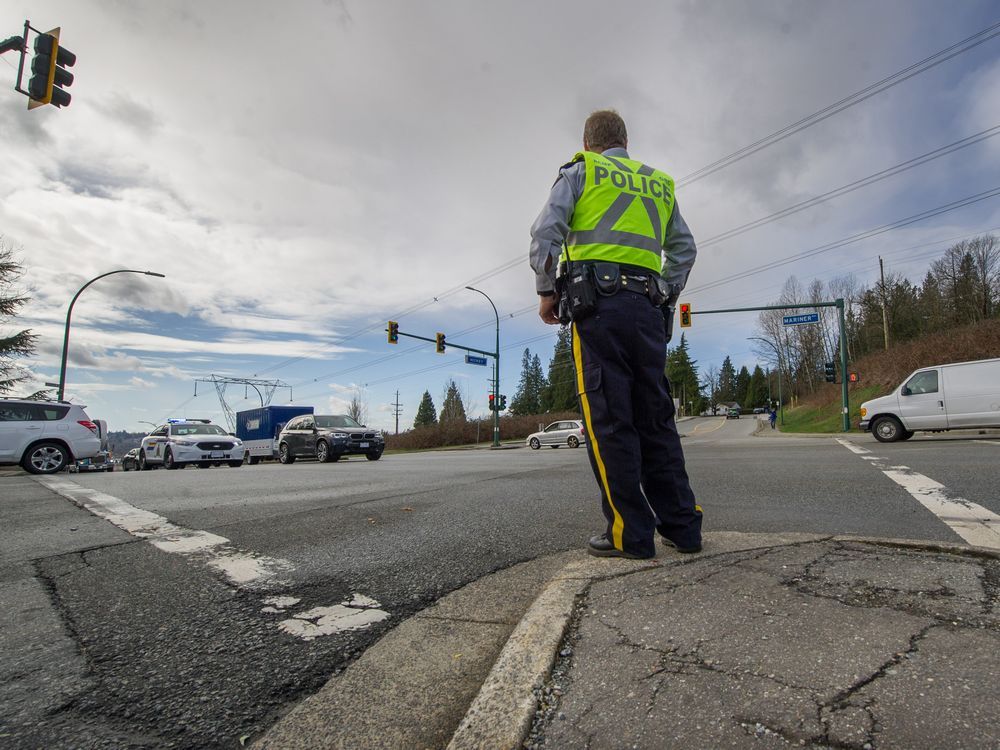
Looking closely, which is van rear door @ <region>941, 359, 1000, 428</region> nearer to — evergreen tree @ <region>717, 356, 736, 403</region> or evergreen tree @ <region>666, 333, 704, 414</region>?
evergreen tree @ <region>666, 333, 704, 414</region>

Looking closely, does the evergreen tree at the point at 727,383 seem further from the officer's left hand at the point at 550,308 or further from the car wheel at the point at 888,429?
the officer's left hand at the point at 550,308

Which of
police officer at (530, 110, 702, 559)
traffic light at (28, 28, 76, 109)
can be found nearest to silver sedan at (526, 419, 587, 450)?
traffic light at (28, 28, 76, 109)

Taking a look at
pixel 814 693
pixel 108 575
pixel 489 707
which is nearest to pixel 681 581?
pixel 814 693

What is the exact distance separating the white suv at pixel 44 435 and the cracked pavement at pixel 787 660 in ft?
47.8

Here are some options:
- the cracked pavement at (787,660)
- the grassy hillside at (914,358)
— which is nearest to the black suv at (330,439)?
the cracked pavement at (787,660)

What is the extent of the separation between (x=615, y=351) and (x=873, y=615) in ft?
4.27

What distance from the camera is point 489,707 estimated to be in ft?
3.88

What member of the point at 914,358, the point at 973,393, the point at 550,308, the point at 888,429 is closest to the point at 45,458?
the point at 550,308

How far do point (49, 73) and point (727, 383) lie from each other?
126556 millimetres

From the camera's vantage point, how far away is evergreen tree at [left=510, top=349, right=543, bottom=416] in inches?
3654

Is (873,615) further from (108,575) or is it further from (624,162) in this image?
(108,575)

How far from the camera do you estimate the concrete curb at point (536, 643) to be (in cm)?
111

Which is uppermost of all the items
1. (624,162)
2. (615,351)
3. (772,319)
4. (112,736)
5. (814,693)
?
(772,319)

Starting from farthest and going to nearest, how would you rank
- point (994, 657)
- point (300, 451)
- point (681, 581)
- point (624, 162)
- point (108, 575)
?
point (300, 451) → point (624, 162) → point (108, 575) → point (681, 581) → point (994, 657)
